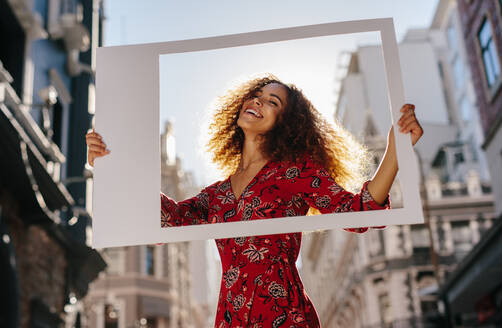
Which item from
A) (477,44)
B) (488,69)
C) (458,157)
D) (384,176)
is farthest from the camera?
(458,157)

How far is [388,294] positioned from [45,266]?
32.9m

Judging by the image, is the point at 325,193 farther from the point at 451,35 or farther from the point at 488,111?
the point at 451,35

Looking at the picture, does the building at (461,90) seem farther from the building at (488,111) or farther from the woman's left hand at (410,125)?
the woman's left hand at (410,125)

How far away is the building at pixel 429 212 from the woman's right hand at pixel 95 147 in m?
34.3

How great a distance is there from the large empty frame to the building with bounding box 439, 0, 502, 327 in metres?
13.2

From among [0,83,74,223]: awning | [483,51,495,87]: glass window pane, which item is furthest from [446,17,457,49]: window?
[0,83,74,223]: awning

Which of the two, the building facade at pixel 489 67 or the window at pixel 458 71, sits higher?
the window at pixel 458 71

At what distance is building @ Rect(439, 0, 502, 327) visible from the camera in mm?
15992

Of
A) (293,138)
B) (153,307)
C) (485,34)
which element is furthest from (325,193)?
(153,307)

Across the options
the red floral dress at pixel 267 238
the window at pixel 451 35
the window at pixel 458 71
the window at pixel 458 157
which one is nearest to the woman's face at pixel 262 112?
the red floral dress at pixel 267 238

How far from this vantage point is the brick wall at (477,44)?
1580 cm

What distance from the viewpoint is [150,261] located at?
134ft

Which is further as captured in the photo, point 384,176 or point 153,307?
point 153,307

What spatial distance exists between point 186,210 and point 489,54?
15.1m
